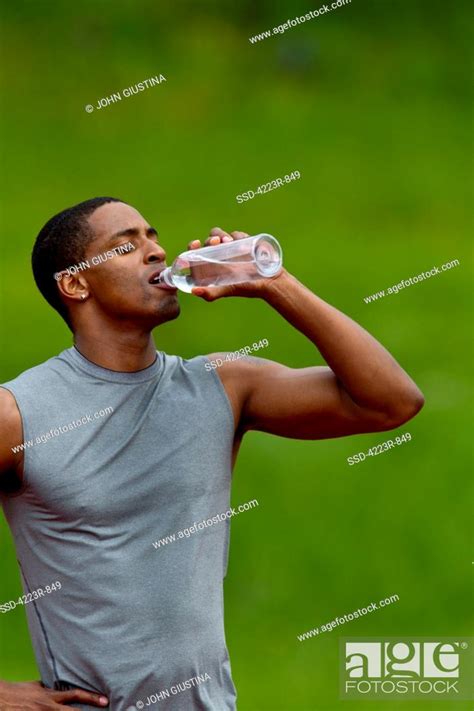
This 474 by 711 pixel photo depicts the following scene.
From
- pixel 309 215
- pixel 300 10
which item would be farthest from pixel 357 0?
pixel 309 215

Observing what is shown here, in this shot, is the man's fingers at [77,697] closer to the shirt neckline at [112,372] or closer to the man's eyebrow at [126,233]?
the shirt neckline at [112,372]

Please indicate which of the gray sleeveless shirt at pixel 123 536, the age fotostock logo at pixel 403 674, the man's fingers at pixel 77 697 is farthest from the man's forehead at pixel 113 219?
the age fotostock logo at pixel 403 674

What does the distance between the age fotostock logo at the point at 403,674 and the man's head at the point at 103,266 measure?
4.98 m

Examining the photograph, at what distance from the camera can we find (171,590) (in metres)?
4.85

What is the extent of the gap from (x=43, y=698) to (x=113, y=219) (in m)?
1.52

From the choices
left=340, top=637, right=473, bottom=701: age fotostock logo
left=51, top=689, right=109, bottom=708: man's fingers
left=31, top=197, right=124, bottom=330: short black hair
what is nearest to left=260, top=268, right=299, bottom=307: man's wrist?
left=31, top=197, right=124, bottom=330: short black hair

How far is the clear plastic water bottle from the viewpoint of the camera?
4824 mm

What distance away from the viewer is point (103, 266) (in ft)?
16.6

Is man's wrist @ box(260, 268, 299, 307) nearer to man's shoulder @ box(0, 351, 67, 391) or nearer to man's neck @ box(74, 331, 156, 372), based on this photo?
man's neck @ box(74, 331, 156, 372)

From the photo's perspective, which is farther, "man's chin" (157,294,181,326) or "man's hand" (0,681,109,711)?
"man's chin" (157,294,181,326)

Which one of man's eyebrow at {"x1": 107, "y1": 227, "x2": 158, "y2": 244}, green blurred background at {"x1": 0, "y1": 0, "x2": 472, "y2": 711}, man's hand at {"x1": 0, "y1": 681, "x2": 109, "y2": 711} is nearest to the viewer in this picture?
man's hand at {"x1": 0, "y1": 681, "x2": 109, "y2": 711}

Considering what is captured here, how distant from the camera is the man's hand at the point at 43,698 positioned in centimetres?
473

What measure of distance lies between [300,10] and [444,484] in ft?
31.6

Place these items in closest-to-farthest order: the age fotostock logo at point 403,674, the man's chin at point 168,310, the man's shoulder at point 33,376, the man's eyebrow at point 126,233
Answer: the man's shoulder at point 33,376, the man's chin at point 168,310, the man's eyebrow at point 126,233, the age fotostock logo at point 403,674
